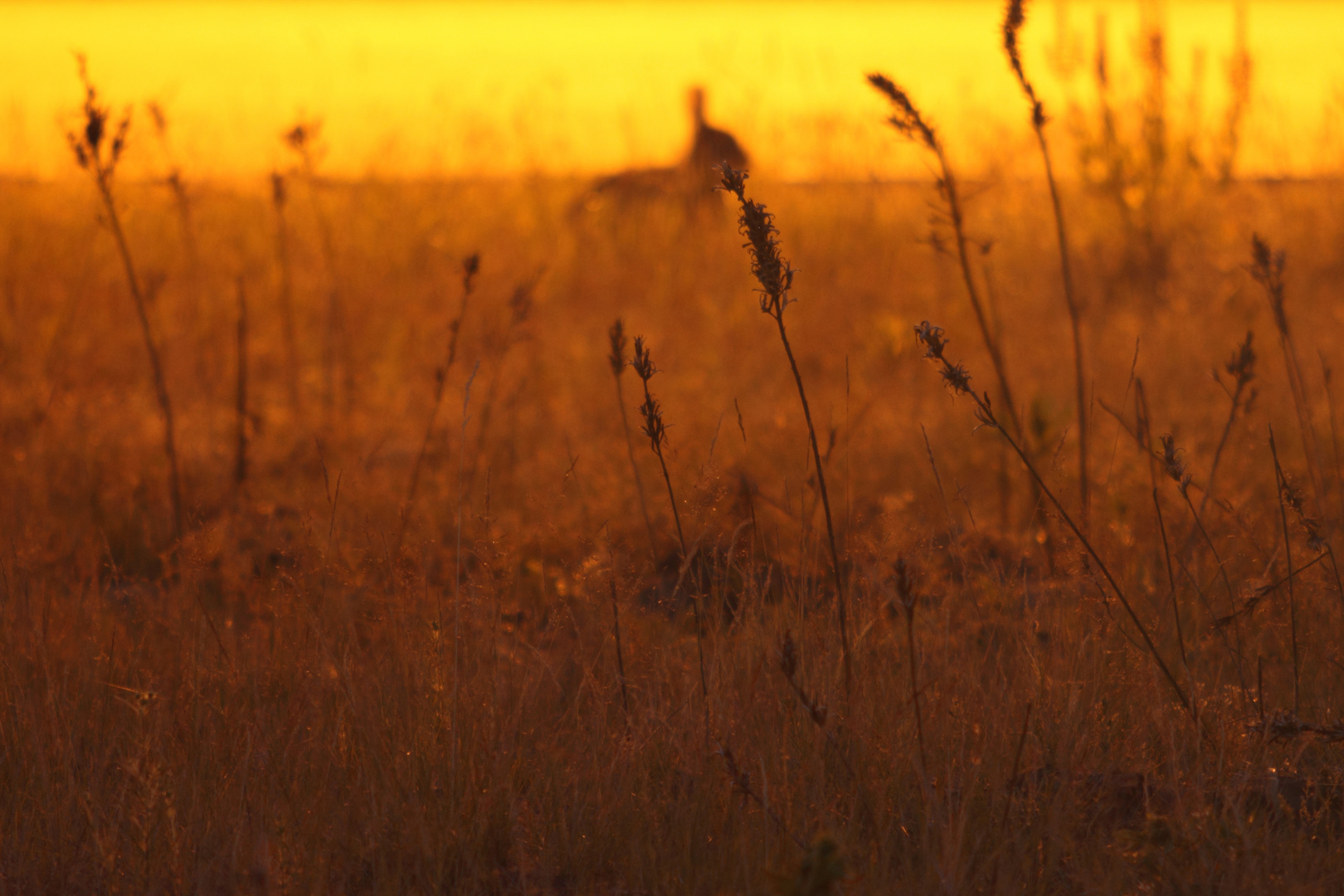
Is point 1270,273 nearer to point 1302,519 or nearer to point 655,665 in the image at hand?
point 1302,519

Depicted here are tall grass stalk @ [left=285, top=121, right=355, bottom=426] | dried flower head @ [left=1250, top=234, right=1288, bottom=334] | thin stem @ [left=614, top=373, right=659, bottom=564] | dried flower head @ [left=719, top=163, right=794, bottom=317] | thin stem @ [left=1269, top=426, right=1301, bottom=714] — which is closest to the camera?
dried flower head @ [left=719, top=163, right=794, bottom=317]

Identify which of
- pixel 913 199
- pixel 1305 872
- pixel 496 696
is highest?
pixel 913 199

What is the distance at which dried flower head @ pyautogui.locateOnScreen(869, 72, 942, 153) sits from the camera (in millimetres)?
1847

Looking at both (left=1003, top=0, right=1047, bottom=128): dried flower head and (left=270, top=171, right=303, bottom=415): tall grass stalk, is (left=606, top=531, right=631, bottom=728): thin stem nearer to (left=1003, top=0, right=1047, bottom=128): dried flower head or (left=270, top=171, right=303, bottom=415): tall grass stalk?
(left=1003, top=0, right=1047, bottom=128): dried flower head

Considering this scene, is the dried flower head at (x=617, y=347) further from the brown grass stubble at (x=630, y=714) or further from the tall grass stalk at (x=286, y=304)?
the tall grass stalk at (x=286, y=304)

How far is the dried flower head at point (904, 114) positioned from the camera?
1.85m

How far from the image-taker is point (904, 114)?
206 centimetres

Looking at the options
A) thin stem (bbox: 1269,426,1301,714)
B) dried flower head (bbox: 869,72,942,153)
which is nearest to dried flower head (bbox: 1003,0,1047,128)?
dried flower head (bbox: 869,72,942,153)

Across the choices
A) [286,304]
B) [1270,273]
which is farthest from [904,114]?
[286,304]

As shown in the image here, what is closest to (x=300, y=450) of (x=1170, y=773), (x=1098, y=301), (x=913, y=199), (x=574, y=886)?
(x=574, y=886)

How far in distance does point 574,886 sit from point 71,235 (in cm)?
628

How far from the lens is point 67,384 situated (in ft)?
15.7

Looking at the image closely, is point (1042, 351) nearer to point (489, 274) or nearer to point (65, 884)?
point (489, 274)

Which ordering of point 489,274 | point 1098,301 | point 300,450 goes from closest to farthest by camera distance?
point 300,450, point 1098,301, point 489,274
